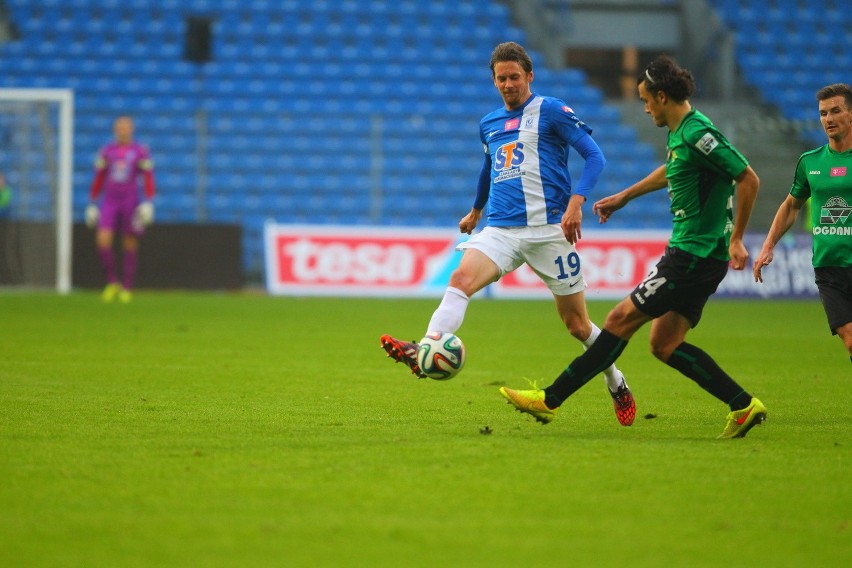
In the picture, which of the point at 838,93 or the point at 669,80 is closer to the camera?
the point at 669,80

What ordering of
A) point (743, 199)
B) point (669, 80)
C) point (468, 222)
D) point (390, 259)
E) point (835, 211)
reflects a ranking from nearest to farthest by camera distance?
point (743, 199)
point (669, 80)
point (835, 211)
point (468, 222)
point (390, 259)

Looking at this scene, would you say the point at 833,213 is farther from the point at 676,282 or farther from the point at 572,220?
the point at 572,220

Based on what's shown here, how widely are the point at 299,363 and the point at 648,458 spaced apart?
15.7 ft

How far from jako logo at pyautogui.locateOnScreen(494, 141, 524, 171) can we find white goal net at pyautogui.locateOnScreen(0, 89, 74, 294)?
1338 centimetres

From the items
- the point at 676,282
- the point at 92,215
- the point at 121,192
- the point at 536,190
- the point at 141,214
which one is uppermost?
the point at 536,190

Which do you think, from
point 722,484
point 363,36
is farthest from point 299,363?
point 363,36

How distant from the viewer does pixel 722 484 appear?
16.0 ft

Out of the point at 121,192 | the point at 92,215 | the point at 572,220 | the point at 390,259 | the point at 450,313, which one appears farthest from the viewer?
the point at 390,259

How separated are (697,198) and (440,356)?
62.9 inches

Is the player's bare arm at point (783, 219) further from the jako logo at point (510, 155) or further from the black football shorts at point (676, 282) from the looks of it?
the jako logo at point (510, 155)

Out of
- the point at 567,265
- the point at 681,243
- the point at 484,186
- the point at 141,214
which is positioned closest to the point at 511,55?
the point at 484,186

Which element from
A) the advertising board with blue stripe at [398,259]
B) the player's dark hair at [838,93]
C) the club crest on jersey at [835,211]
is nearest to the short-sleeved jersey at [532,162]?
the player's dark hair at [838,93]

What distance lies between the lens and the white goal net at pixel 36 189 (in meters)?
19.2

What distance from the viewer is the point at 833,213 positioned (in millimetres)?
6867
